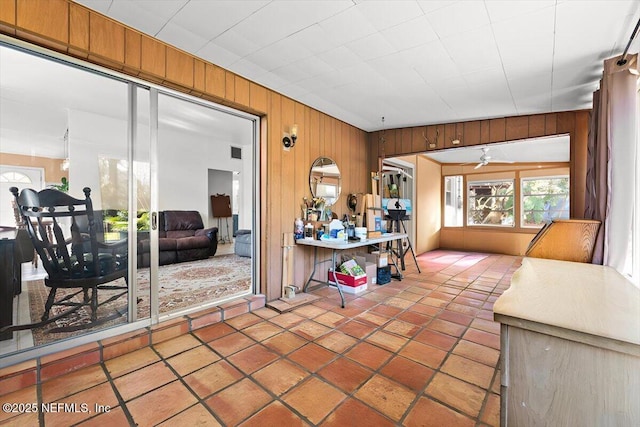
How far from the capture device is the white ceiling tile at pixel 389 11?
1.74 meters

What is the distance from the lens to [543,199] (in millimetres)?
6602

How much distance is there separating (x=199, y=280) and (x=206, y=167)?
359 cm

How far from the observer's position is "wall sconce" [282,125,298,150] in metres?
3.21

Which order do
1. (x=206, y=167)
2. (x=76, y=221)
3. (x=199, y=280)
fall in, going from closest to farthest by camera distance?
1. (x=76, y=221)
2. (x=199, y=280)
3. (x=206, y=167)

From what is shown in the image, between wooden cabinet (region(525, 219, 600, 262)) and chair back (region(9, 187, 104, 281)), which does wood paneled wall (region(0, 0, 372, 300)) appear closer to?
chair back (region(9, 187, 104, 281))

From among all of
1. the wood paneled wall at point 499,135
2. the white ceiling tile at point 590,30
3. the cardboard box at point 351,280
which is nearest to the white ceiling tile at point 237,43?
the white ceiling tile at point 590,30

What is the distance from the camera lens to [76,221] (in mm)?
2092

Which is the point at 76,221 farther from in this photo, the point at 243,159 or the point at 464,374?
the point at 243,159

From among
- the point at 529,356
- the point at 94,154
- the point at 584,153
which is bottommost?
the point at 529,356

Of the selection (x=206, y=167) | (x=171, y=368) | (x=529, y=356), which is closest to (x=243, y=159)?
(x=206, y=167)

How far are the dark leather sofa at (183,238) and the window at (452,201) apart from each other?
6093 millimetres

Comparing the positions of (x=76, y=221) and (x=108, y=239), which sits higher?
(x=76, y=221)

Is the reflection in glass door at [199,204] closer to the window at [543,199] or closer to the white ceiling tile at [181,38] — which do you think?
the white ceiling tile at [181,38]

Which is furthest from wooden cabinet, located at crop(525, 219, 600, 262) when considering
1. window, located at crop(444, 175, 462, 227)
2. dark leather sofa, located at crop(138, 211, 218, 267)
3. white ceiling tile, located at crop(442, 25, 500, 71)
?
window, located at crop(444, 175, 462, 227)
